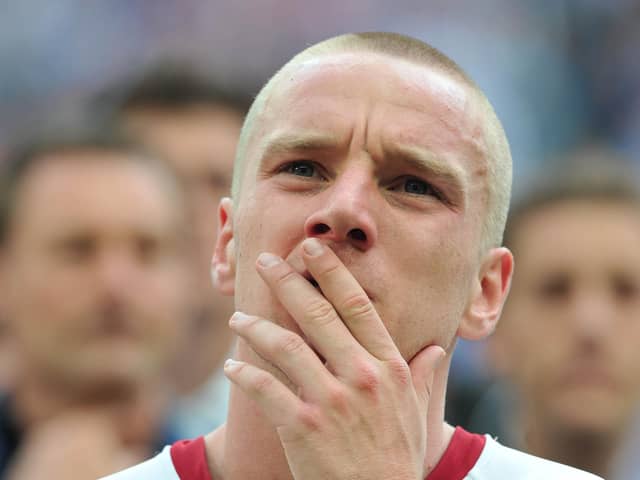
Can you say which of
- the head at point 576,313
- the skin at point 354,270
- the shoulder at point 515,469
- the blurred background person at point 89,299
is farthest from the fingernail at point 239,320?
the head at point 576,313

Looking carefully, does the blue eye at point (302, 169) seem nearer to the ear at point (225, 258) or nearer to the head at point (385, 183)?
the head at point (385, 183)

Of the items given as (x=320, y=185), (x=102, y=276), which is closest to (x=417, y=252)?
(x=320, y=185)

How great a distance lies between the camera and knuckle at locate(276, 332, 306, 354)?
11.3 ft

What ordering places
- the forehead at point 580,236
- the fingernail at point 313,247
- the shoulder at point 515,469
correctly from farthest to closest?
the forehead at point 580,236
the shoulder at point 515,469
the fingernail at point 313,247

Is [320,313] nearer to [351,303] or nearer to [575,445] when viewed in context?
[351,303]

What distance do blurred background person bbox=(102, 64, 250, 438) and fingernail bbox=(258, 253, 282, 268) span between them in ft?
16.3

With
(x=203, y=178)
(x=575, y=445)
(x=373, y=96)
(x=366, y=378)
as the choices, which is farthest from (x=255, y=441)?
(x=203, y=178)

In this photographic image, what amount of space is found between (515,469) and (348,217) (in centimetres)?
99

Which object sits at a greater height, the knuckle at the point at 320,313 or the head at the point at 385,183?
the head at the point at 385,183

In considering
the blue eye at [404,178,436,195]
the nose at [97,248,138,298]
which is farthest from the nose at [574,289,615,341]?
the blue eye at [404,178,436,195]

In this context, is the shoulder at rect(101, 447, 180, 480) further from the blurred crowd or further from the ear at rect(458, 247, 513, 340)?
the blurred crowd

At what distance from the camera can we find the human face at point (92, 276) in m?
6.81

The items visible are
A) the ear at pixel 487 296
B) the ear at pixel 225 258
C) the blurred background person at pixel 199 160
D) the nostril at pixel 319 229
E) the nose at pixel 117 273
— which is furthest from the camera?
the blurred background person at pixel 199 160

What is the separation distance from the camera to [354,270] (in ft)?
11.8
